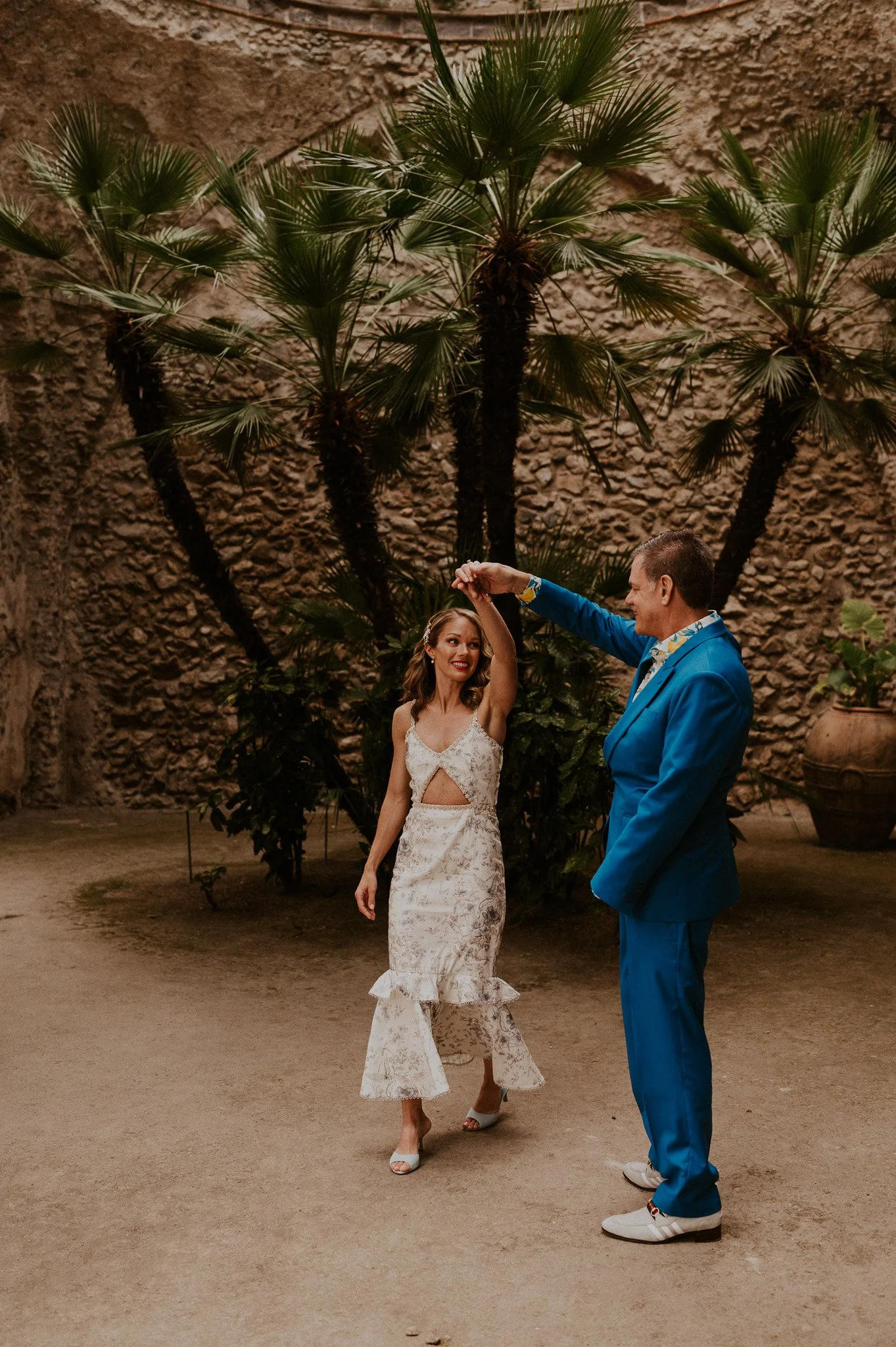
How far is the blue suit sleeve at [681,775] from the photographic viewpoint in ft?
8.94

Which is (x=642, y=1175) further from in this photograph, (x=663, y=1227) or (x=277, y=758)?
(x=277, y=758)

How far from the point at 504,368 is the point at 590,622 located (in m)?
2.57

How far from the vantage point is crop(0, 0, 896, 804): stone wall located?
9.45 meters

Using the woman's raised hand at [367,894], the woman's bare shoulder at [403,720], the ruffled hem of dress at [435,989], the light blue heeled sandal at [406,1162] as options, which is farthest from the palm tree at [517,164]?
the light blue heeled sandal at [406,1162]

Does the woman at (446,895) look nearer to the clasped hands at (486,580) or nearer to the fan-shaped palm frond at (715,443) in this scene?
the clasped hands at (486,580)

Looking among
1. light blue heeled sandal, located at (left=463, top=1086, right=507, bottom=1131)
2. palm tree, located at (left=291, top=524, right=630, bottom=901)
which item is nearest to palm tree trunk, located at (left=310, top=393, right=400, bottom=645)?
palm tree, located at (left=291, top=524, right=630, bottom=901)

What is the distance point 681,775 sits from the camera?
8.90 feet

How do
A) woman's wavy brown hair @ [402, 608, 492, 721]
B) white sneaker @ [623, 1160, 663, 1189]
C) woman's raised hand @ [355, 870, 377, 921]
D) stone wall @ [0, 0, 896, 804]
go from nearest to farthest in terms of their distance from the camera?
white sneaker @ [623, 1160, 663, 1189], woman's raised hand @ [355, 870, 377, 921], woman's wavy brown hair @ [402, 608, 492, 721], stone wall @ [0, 0, 896, 804]

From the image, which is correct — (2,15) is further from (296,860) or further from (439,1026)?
(439,1026)

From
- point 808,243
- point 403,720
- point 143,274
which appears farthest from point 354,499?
point 808,243

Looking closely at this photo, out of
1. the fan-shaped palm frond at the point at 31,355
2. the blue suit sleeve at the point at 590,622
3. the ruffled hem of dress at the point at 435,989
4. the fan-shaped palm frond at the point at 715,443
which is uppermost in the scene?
the fan-shaped palm frond at the point at 31,355

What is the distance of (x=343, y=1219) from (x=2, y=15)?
30.0ft

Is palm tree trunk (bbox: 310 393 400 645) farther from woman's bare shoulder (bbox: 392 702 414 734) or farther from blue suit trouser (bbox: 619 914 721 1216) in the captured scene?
blue suit trouser (bbox: 619 914 721 1216)

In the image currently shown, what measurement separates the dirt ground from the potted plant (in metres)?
1.95
